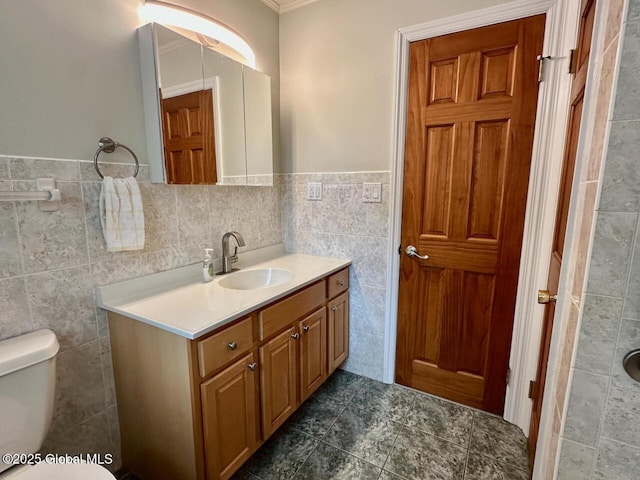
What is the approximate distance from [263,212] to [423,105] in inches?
45.1

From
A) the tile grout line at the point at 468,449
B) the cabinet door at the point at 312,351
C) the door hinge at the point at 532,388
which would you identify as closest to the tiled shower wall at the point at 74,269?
the cabinet door at the point at 312,351

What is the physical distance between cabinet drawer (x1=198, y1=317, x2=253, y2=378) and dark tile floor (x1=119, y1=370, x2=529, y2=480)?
642mm

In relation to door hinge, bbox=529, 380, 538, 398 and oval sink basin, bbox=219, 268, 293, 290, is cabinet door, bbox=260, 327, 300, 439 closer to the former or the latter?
oval sink basin, bbox=219, 268, 293, 290

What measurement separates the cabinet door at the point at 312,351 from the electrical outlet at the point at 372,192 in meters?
0.71

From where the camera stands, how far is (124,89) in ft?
4.31

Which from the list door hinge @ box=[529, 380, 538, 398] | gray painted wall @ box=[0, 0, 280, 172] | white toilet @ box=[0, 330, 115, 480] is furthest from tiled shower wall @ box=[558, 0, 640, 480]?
gray painted wall @ box=[0, 0, 280, 172]

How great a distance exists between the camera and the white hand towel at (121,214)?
3.99ft

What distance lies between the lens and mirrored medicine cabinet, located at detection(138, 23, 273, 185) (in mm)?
1358

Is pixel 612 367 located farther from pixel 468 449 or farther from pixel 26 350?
pixel 26 350

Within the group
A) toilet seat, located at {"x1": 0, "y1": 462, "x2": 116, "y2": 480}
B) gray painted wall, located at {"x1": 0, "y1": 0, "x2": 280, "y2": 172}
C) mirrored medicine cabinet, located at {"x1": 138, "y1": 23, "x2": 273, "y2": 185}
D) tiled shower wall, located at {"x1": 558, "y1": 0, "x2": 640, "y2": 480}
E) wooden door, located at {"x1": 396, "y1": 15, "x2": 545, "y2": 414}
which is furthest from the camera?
wooden door, located at {"x1": 396, "y1": 15, "x2": 545, "y2": 414}

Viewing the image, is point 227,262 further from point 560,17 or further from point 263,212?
point 560,17

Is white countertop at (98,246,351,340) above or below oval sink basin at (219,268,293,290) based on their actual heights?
above

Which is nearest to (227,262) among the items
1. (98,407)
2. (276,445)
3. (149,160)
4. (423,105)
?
(149,160)

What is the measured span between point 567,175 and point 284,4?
6.14ft
